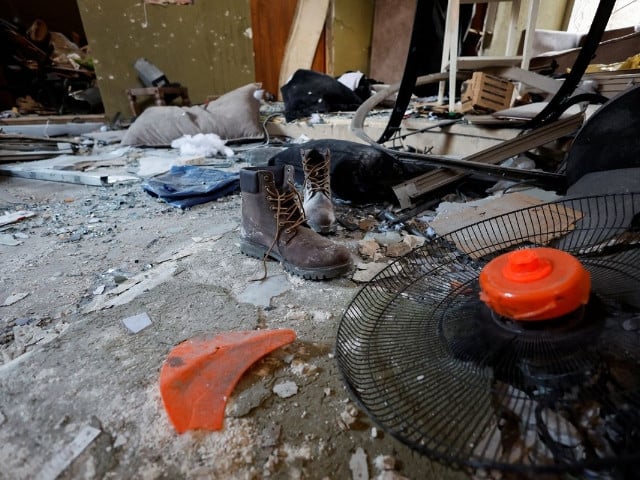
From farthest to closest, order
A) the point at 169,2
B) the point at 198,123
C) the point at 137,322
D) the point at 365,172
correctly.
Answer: the point at 169,2
the point at 198,123
the point at 365,172
the point at 137,322

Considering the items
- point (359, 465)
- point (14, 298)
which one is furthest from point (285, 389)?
point (14, 298)

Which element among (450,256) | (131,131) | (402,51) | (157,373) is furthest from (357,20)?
(157,373)

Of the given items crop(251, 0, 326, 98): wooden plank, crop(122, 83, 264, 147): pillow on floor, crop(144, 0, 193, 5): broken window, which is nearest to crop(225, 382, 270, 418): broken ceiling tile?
crop(122, 83, 264, 147): pillow on floor

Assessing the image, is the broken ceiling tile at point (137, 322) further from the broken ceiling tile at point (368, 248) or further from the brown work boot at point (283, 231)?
the broken ceiling tile at point (368, 248)

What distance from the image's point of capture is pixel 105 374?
2.56ft

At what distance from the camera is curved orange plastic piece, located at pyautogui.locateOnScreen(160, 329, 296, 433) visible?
0.67 meters

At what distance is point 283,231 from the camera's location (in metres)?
1.23

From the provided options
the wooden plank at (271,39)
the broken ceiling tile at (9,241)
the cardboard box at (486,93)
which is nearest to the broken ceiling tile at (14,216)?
the broken ceiling tile at (9,241)

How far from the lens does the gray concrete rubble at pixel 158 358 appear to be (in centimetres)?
60

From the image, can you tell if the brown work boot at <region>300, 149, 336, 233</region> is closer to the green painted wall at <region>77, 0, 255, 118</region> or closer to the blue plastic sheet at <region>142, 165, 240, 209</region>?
the blue plastic sheet at <region>142, 165, 240, 209</region>

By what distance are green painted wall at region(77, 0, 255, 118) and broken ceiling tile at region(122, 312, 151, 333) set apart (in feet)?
15.2

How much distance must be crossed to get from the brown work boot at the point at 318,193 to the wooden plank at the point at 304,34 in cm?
499

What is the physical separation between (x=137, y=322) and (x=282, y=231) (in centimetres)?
52

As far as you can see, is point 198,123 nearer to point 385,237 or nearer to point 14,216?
point 14,216
